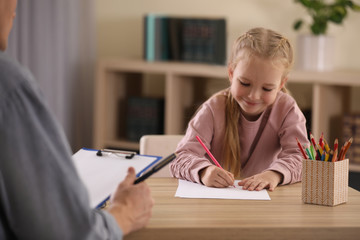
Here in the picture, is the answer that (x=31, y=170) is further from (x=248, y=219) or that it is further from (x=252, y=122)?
(x=252, y=122)

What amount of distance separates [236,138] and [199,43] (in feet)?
6.87

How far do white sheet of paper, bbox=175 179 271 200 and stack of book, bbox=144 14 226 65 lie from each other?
231 cm

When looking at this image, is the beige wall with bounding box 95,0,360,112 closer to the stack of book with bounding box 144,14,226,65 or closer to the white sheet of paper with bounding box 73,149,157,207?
the stack of book with bounding box 144,14,226,65

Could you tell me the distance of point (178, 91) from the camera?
12.5 ft

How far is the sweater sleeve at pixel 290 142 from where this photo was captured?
1.49 metres

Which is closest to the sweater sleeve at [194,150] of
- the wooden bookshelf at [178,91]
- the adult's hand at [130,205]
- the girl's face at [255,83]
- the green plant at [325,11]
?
the girl's face at [255,83]

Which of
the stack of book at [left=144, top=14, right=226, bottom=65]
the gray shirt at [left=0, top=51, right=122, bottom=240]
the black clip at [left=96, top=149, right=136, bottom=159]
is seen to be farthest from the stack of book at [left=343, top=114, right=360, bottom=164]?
the gray shirt at [left=0, top=51, right=122, bottom=240]

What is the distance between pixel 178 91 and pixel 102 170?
2.59 metres

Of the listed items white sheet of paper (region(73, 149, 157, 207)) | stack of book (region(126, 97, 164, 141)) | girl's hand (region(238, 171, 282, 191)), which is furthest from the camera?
stack of book (region(126, 97, 164, 141))

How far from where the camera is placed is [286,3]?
3.78 m

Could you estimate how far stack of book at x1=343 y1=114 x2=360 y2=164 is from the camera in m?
3.35

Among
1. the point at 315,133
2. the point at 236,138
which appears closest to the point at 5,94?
the point at 236,138

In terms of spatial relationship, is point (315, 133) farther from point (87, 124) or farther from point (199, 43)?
A: point (87, 124)

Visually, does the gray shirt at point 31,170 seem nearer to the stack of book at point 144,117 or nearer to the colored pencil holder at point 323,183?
the colored pencil holder at point 323,183
